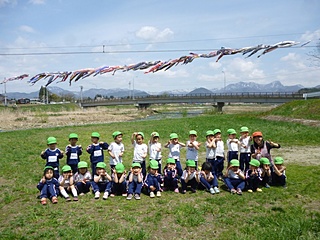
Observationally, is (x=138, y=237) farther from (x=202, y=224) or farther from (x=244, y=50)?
(x=244, y=50)

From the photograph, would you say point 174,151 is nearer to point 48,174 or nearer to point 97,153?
point 97,153

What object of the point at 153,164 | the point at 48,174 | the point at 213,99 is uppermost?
the point at 213,99

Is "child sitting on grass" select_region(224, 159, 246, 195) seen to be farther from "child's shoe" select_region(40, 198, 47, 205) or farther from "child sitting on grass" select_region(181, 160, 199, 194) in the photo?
"child's shoe" select_region(40, 198, 47, 205)

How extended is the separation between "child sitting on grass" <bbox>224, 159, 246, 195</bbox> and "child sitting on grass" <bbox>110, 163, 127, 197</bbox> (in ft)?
8.44

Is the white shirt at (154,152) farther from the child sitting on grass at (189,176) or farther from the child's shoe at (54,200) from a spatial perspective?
the child's shoe at (54,200)

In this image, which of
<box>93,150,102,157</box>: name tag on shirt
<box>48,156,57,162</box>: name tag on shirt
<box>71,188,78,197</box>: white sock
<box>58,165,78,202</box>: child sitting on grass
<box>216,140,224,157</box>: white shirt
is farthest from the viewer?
<box>216,140,224,157</box>: white shirt

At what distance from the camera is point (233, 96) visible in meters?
54.4

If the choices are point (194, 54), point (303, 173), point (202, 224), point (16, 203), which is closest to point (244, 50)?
point (194, 54)

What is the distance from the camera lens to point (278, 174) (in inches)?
303

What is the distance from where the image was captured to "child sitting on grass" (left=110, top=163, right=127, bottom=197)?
7227 millimetres

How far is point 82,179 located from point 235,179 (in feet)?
12.4

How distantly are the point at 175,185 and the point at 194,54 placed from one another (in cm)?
522

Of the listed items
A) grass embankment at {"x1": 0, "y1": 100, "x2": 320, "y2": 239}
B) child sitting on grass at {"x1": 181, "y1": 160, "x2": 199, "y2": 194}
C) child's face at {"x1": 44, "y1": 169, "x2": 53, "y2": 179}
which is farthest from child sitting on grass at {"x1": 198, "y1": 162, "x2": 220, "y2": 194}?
child's face at {"x1": 44, "y1": 169, "x2": 53, "y2": 179}

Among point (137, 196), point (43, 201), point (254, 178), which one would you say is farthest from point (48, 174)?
point (254, 178)
